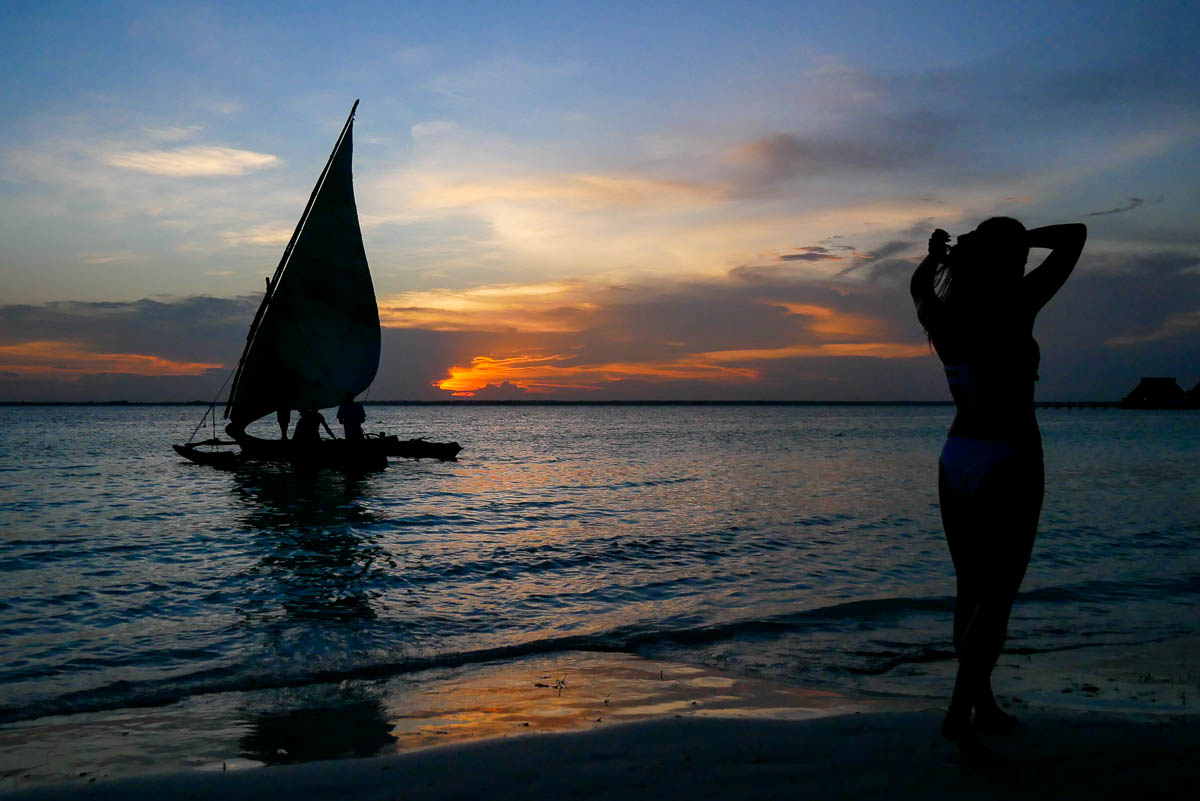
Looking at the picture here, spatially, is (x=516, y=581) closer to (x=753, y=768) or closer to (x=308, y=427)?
(x=753, y=768)

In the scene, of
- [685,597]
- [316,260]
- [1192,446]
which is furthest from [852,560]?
[1192,446]

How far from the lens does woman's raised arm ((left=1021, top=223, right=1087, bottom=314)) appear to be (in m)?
3.60

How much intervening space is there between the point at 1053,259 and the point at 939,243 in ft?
1.66

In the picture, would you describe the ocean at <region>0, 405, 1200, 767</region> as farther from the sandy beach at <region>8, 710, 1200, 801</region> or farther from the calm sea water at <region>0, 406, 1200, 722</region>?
the sandy beach at <region>8, 710, 1200, 801</region>

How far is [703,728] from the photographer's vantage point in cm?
448

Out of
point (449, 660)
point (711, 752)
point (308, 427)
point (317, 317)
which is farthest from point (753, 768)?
point (308, 427)

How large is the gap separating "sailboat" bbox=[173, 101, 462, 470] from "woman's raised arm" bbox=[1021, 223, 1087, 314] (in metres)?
24.0

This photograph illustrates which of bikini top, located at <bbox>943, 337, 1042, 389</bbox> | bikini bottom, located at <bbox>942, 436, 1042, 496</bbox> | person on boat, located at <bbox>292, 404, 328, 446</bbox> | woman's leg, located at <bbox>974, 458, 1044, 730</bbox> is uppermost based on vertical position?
bikini top, located at <bbox>943, 337, 1042, 389</bbox>

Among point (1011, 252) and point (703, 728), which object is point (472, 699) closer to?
point (703, 728)

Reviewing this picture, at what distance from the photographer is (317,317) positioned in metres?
26.2

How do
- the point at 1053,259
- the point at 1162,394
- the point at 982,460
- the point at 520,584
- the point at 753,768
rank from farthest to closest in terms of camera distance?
the point at 1162,394
the point at 520,584
the point at 753,768
the point at 1053,259
the point at 982,460

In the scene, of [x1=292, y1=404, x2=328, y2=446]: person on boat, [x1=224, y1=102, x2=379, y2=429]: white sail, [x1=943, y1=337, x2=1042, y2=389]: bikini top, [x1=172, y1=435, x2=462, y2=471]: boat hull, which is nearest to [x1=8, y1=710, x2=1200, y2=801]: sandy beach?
[x1=943, y1=337, x2=1042, y2=389]: bikini top

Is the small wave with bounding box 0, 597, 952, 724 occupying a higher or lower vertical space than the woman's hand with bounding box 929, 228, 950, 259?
lower

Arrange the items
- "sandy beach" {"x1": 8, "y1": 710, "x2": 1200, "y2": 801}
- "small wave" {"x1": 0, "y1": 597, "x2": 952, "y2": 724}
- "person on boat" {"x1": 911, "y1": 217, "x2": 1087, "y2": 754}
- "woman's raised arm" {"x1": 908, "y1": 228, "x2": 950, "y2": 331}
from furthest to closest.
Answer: "small wave" {"x1": 0, "y1": 597, "x2": 952, "y2": 724} → "woman's raised arm" {"x1": 908, "y1": 228, "x2": 950, "y2": 331} → "person on boat" {"x1": 911, "y1": 217, "x2": 1087, "y2": 754} → "sandy beach" {"x1": 8, "y1": 710, "x2": 1200, "y2": 801}
